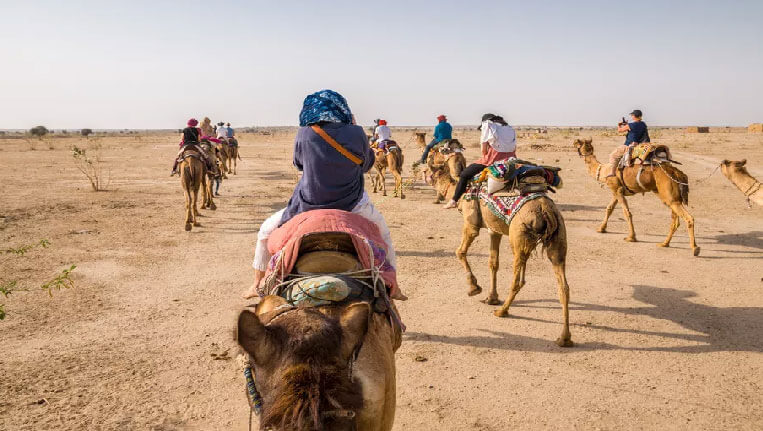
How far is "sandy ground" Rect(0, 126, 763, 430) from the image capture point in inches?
168

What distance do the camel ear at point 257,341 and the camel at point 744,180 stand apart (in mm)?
9431

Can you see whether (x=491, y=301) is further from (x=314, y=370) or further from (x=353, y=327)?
(x=314, y=370)

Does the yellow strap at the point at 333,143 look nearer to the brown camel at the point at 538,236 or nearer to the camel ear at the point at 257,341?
the camel ear at the point at 257,341

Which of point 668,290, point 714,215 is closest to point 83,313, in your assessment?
point 668,290

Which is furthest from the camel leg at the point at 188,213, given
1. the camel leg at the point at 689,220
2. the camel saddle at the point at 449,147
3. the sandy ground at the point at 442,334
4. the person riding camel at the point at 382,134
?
the camel leg at the point at 689,220

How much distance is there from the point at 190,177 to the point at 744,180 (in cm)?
1159

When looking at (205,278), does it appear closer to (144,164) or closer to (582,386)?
(582,386)

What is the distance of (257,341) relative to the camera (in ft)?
6.31

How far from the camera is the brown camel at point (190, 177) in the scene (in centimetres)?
1126

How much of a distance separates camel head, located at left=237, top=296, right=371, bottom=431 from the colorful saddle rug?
4.42m

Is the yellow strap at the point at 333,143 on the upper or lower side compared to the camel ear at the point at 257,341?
upper

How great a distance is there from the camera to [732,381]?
15.6ft

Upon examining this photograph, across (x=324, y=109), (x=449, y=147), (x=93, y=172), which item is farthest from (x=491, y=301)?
(x=93, y=172)

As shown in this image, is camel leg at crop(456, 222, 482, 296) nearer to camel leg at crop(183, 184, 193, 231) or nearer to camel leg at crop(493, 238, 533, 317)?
camel leg at crop(493, 238, 533, 317)
